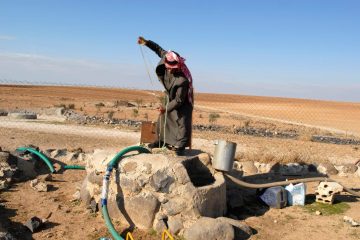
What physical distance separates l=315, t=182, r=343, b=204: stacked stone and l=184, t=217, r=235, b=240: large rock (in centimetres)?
287

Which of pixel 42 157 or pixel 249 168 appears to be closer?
pixel 42 157

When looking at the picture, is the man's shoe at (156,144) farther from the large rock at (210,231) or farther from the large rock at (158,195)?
the large rock at (210,231)

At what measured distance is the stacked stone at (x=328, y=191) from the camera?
8219mm

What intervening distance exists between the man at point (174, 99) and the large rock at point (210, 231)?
176 cm

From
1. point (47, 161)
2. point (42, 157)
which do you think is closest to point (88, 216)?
point (47, 161)

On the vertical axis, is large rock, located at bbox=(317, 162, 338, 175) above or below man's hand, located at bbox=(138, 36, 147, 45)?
below

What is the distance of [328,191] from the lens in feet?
27.0

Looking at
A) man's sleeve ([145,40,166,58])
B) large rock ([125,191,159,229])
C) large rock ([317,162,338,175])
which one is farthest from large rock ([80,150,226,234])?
large rock ([317,162,338,175])

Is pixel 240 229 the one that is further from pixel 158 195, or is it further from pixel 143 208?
pixel 143 208

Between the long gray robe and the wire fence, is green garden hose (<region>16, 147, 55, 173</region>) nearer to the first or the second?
the wire fence

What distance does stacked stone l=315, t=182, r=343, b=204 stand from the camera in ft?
27.0

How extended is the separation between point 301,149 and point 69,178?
8.61m

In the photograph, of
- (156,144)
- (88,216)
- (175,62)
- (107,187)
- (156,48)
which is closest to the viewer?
(107,187)

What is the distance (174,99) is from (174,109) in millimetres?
186
